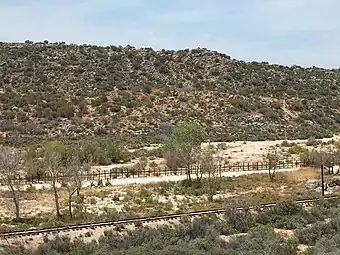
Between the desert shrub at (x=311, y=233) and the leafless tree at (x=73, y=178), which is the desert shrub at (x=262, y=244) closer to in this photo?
the desert shrub at (x=311, y=233)

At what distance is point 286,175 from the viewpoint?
52.7m

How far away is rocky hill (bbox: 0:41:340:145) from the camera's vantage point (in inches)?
3231

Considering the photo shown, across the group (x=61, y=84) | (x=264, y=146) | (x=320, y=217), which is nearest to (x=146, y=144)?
(x=264, y=146)

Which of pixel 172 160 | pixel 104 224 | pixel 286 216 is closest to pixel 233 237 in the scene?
pixel 286 216

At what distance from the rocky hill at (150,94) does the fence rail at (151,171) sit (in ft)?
64.6

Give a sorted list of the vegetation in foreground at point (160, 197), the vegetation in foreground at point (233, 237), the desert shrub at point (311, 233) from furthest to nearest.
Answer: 1. the vegetation in foreground at point (160, 197)
2. the desert shrub at point (311, 233)
3. the vegetation in foreground at point (233, 237)

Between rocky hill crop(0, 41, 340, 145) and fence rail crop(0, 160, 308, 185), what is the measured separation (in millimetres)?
19684

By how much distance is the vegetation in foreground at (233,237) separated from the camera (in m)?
28.3

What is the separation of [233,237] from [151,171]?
77.0 feet

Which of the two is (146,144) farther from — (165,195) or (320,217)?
(320,217)

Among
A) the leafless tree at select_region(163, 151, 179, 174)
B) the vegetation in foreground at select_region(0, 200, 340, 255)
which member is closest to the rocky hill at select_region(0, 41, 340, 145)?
the leafless tree at select_region(163, 151, 179, 174)

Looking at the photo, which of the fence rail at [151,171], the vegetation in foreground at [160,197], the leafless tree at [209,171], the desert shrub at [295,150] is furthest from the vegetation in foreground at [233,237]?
the desert shrub at [295,150]

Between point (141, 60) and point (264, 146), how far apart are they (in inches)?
1709

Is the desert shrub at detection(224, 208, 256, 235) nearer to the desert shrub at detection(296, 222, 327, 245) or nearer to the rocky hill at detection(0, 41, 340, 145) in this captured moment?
the desert shrub at detection(296, 222, 327, 245)
